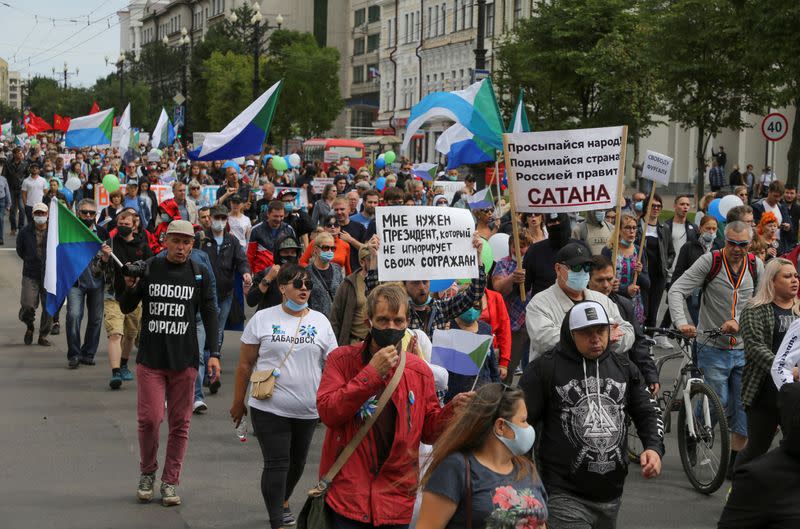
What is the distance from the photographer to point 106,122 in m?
33.2

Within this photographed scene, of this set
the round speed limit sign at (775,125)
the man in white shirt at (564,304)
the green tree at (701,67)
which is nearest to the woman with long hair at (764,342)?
the man in white shirt at (564,304)

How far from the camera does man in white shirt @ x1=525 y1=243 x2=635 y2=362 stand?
6.93m

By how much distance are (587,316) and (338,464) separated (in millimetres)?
1195

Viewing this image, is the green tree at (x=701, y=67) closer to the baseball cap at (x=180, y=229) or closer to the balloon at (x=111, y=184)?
the balloon at (x=111, y=184)

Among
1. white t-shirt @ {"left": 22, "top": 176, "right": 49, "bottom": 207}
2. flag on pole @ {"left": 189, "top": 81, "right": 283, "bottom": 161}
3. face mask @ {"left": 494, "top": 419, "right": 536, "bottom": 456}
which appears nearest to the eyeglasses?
face mask @ {"left": 494, "top": 419, "right": 536, "bottom": 456}

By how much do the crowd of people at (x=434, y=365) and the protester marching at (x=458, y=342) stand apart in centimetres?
1

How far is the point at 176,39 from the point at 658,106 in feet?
404

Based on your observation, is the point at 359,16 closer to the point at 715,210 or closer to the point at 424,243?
the point at 715,210

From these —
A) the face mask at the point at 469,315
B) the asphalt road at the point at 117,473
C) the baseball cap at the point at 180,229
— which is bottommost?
the asphalt road at the point at 117,473

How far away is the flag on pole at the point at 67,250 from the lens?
10.5 metres

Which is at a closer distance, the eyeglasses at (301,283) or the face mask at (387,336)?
the face mask at (387,336)

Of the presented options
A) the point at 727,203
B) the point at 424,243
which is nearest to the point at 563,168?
the point at 424,243

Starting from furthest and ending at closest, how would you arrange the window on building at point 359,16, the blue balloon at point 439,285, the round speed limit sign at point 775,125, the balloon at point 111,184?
the window on building at point 359,16 → the round speed limit sign at point 775,125 → the balloon at point 111,184 → the blue balloon at point 439,285

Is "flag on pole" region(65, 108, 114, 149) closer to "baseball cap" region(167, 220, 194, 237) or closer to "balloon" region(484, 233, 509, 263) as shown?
"balloon" region(484, 233, 509, 263)
